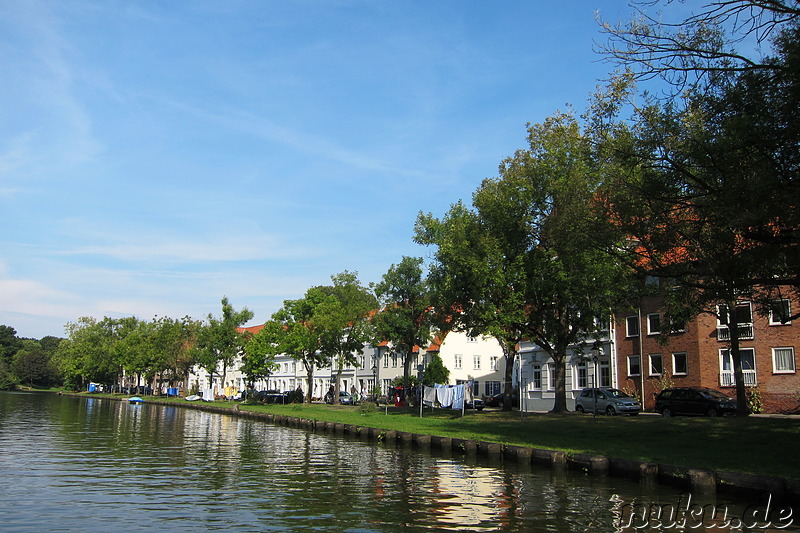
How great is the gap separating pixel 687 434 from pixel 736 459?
593cm

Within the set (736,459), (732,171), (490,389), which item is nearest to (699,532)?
(736,459)

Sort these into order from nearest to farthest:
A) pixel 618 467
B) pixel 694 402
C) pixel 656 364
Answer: pixel 618 467, pixel 694 402, pixel 656 364

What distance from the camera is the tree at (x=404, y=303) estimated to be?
58156 mm

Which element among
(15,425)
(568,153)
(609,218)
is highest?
(568,153)

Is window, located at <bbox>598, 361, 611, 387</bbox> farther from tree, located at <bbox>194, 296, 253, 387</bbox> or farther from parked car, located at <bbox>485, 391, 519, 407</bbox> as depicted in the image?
tree, located at <bbox>194, 296, 253, 387</bbox>

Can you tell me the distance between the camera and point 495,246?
34312 millimetres

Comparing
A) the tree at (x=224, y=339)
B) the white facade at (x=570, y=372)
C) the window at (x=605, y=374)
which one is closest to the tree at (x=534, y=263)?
the white facade at (x=570, y=372)

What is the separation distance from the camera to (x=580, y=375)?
5003cm

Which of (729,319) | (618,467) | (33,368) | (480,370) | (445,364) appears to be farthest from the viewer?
(33,368)

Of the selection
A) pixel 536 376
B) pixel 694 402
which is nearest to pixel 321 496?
pixel 694 402

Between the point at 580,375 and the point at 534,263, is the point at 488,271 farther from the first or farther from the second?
the point at 580,375

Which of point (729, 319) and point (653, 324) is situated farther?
point (653, 324)

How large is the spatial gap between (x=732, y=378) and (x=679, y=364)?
3.51m

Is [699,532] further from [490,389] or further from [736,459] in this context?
[490,389]
